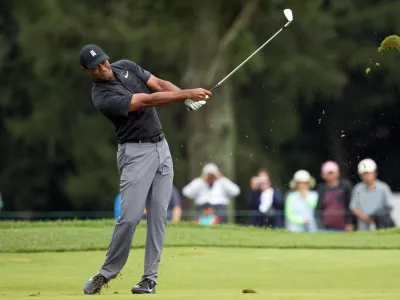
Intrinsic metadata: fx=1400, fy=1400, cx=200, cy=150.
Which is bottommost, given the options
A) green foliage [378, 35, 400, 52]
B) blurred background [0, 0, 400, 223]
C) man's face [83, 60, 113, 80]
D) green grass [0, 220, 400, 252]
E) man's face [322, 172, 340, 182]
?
green grass [0, 220, 400, 252]

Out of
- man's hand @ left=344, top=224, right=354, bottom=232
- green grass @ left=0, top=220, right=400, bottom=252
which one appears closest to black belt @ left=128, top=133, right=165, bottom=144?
green grass @ left=0, top=220, right=400, bottom=252

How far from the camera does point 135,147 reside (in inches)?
412

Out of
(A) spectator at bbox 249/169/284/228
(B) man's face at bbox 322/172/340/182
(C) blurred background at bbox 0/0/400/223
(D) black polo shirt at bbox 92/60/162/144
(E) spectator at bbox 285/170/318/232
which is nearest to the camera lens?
(D) black polo shirt at bbox 92/60/162/144

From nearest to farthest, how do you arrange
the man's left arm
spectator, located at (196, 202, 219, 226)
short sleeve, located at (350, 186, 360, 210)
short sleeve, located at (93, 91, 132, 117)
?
short sleeve, located at (93, 91, 132, 117) → the man's left arm → short sleeve, located at (350, 186, 360, 210) → spectator, located at (196, 202, 219, 226)

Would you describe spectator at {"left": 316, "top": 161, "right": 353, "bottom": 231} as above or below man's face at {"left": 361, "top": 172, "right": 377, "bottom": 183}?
below

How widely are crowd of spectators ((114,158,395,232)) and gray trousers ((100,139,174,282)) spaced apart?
305 inches

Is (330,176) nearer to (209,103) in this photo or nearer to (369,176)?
(369,176)

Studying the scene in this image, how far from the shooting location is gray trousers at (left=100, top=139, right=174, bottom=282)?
10.4 metres

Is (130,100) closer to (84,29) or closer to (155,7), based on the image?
(155,7)

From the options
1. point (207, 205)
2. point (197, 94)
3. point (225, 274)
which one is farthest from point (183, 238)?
point (207, 205)

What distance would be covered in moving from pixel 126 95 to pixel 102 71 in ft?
0.85

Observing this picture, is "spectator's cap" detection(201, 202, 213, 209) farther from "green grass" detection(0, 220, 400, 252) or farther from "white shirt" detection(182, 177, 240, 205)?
"green grass" detection(0, 220, 400, 252)

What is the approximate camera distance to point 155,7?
111ft

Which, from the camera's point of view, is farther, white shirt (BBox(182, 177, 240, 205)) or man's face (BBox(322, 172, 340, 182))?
white shirt (BBox(182, 177, 240, 205))
